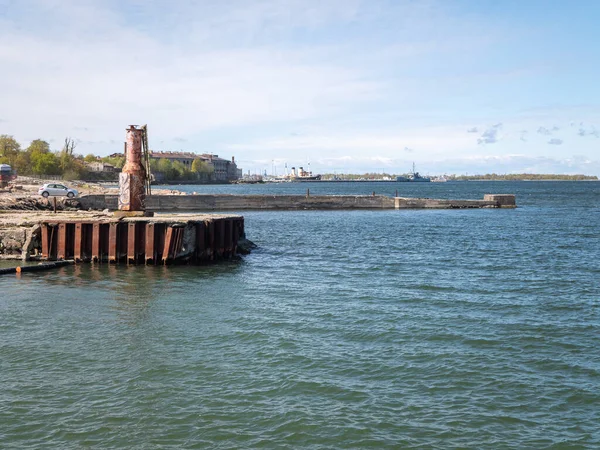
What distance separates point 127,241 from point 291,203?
47.6 m

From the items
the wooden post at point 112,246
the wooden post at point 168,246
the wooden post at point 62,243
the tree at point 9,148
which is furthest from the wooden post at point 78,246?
the tree at point 9,148

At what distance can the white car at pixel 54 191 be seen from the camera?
53.9 meters

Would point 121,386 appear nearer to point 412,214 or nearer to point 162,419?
point 162,419

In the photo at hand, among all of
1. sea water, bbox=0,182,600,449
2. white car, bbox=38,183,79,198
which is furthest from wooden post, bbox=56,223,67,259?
white car, bbox=38,183,79,198

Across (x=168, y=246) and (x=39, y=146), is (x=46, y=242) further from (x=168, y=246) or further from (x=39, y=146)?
(x=39, y=146)

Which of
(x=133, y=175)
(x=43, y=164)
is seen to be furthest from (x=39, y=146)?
(x=133, y=175)

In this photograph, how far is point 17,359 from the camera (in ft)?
43.0

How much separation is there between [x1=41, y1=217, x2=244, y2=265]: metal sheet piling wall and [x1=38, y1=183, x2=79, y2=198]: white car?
2890 cm

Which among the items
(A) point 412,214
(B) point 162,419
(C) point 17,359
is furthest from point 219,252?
(A) point 412,214

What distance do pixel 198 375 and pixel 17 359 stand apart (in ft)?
13.4

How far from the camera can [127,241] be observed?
86.4 feet

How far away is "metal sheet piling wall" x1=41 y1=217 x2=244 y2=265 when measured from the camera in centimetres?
2603

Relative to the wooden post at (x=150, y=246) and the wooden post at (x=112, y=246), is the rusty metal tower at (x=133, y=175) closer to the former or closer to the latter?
the wooden post at (x=112, y=246)

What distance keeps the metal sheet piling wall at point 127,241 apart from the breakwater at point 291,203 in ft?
118
